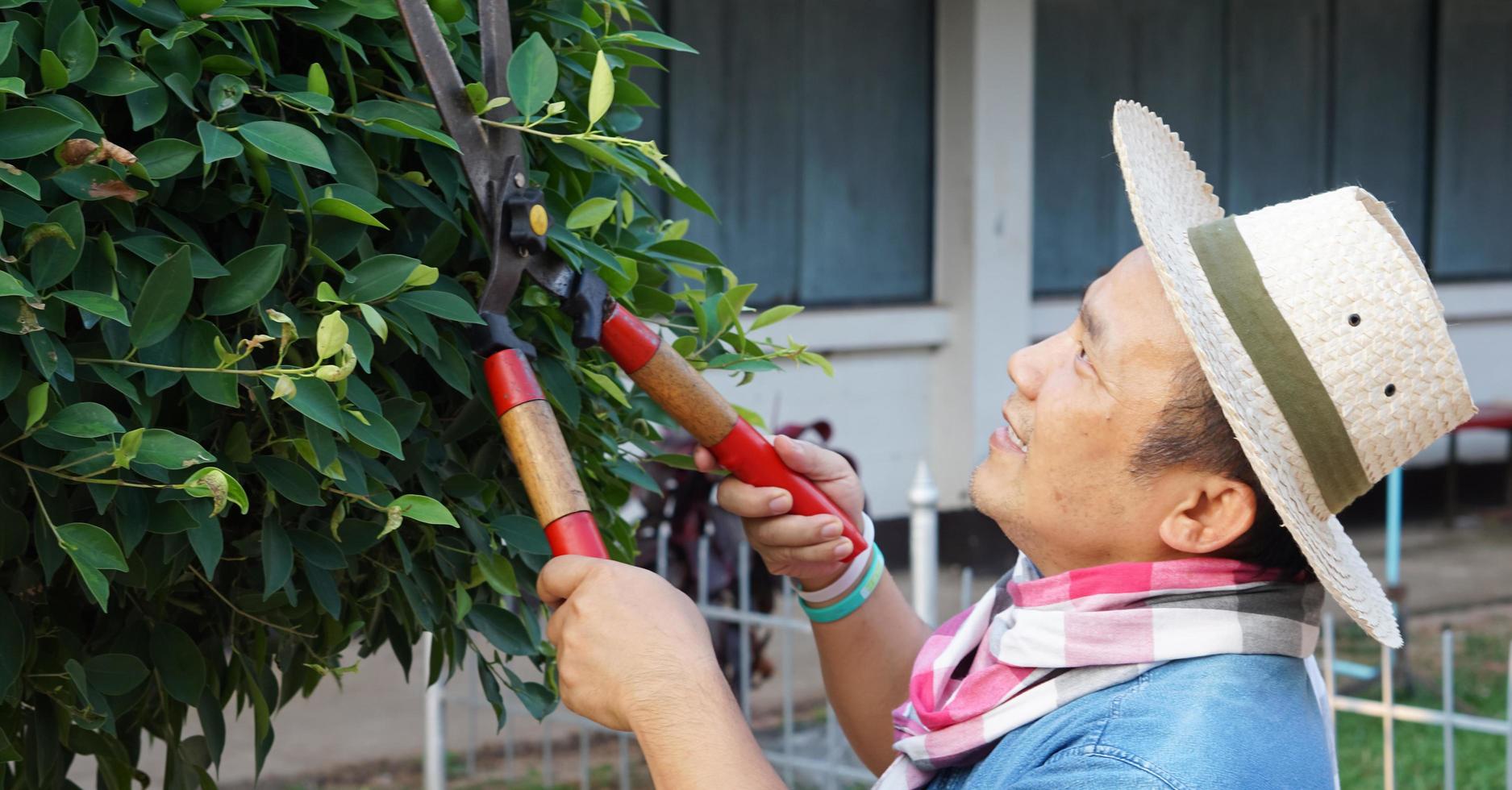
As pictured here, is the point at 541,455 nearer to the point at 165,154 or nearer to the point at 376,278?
the point at 376,278

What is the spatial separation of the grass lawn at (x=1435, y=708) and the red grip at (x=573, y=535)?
3.50 meters

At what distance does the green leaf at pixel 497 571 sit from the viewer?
4.83 feet

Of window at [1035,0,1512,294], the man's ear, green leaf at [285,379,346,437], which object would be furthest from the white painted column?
green leaf at [285,379,346,437]

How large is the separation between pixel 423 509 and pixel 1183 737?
0.68m

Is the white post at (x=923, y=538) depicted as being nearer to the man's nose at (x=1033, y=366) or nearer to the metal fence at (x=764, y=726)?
the metal fence at (x=764, y=726)

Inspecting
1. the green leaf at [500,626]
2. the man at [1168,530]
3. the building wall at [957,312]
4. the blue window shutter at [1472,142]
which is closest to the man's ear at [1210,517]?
the man at [1168,530]

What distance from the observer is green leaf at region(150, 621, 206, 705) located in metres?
1.36

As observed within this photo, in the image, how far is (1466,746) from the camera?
5398mm

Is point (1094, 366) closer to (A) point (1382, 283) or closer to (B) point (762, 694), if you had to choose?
(A) point (1382, 283)

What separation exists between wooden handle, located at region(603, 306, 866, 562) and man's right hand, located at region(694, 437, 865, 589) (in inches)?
0.6

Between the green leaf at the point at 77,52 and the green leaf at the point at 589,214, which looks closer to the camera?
the green leaf at the point at 77,52

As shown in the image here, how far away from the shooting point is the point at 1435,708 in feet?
18.5

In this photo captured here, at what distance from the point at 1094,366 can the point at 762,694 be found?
448cm

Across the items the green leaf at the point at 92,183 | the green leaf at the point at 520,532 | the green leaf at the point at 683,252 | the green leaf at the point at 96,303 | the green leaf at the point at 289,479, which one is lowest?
the green leaf at the point at 520,532
